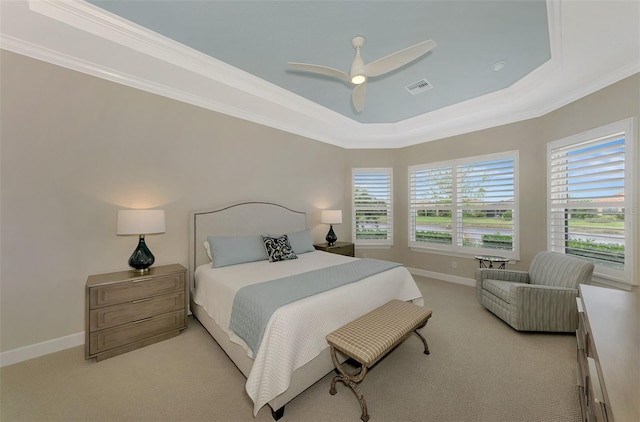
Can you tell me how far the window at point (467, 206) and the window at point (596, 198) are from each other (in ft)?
1.82

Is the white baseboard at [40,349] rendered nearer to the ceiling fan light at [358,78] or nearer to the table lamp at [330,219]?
the table lamp at [330,219]

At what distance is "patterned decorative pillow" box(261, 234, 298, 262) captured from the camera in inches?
128

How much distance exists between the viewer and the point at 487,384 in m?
1.94

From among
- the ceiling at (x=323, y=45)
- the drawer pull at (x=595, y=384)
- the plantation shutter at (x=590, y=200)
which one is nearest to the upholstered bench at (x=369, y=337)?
the drawer pull at (x=595, y=384)

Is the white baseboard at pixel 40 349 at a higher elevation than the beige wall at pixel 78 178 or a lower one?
lower

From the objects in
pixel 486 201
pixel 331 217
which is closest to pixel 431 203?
pixel 486 201

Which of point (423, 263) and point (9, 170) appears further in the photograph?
point (423, 263)

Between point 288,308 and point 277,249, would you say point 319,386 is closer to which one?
point 288,308

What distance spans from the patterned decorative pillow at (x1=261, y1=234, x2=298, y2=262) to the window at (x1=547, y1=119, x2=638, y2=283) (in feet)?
12.2

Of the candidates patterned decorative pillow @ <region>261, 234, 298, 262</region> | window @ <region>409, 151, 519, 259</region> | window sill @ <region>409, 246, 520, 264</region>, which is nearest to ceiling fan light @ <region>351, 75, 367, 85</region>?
patterned decorative pillow @ <region>261, 234, 298, 262</region>

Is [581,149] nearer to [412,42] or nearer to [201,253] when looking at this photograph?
[412,42]

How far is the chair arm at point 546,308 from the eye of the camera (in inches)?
101

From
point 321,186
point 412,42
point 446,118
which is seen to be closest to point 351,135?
point 321,186

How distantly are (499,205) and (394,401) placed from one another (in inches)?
145
